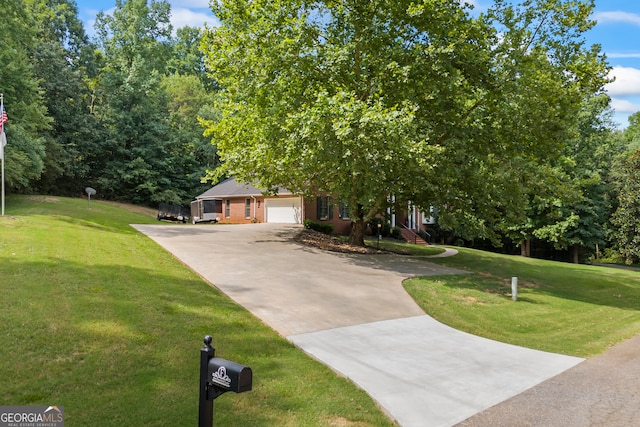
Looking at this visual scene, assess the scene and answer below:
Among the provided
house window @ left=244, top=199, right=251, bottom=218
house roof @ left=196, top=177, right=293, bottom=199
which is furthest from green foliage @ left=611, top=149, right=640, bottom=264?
house window @ left=244, top=199, right=251, bottom=218

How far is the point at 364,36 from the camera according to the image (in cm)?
1574

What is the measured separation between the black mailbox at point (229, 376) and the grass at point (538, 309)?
7.17 m

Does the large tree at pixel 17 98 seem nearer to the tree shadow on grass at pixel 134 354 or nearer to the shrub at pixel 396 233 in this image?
the tree shadow on grass at pixel 134 354

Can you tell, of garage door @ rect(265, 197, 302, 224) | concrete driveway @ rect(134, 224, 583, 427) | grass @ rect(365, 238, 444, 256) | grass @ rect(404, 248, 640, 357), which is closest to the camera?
concrete driveway @ rect(134, 224, 583, 427)

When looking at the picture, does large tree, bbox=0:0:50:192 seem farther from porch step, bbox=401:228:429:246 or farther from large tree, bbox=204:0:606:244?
porch step, bbox=401:228:429:246

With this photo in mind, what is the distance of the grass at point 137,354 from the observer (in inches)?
170

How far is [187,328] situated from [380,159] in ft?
30.5

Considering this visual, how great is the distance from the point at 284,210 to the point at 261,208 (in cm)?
251

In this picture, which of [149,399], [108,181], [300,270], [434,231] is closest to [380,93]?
[300,270]

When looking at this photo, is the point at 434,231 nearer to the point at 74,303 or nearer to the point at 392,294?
the point at 392,294

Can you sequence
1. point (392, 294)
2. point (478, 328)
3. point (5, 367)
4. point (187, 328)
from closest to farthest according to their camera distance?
point (5, 367) < point (187, 328) < point (478, 328) < point (392, 294)

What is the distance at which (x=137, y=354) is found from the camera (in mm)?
5469

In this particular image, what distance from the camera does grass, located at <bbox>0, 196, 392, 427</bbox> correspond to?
4.32 m

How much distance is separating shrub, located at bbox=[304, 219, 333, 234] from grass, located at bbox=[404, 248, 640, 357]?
37.6ft
